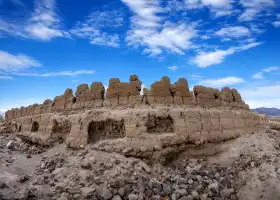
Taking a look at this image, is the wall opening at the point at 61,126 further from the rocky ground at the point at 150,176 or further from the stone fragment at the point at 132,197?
the stone fragment at the point at 132,197

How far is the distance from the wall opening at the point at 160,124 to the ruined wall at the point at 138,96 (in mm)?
490

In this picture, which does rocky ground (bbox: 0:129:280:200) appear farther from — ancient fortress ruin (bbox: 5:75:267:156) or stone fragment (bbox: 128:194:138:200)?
ancient fortress ruin (bbox: 5:75:267:156)

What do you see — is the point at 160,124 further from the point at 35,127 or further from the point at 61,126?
the point at 35,127

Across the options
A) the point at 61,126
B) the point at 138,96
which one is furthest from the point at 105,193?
the point at 61,126

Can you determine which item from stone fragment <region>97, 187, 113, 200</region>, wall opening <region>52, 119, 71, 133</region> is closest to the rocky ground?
stone fragment <region>97, 187, 113, 200</region>

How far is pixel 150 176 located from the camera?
18.0 feet

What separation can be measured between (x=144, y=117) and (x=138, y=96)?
2.79 feet

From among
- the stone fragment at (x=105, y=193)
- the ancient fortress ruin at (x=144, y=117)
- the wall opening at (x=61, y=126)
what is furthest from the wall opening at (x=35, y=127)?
the stone fragment at (x=105, y=193)

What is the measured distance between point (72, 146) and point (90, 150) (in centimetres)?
87

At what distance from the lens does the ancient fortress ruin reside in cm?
610

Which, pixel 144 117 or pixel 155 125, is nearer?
pixel 144 117

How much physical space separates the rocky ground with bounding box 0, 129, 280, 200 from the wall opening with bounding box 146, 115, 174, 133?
0.83m

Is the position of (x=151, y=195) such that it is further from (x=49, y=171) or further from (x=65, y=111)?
(x=65, y=111)

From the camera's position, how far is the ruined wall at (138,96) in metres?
6.84
